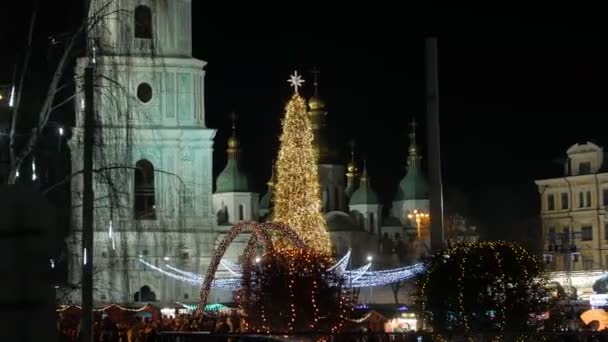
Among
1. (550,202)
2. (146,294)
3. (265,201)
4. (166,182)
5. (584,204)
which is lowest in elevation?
(146,294)

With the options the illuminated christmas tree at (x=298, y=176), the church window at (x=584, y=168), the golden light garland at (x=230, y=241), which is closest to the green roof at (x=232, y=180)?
the church window at (x=584, y=168)

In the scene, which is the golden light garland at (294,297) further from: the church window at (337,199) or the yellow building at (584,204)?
the church window at (337,199)

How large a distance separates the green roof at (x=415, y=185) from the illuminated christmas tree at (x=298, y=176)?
77.7 m

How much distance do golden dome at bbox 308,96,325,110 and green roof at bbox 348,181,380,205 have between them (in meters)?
24.8

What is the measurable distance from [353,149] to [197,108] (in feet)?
195

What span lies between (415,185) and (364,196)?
754cm

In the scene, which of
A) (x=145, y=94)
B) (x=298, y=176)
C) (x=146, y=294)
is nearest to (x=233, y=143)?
(x=145, y=94)

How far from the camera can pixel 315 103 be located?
122 m

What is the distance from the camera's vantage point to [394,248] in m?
136

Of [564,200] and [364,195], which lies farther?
[364,195]

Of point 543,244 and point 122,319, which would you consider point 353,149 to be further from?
point 122,319

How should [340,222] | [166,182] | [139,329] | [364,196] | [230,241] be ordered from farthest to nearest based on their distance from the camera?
[364,196] < [340,222] < [166,182] < [230,241] < [139,329]

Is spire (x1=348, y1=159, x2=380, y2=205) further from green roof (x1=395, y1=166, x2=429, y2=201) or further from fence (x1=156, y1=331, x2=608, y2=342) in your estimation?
fence (x1=156, y1=331, x2=608, y2=342)

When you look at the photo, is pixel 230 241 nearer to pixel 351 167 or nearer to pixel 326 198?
pixel 326 198
